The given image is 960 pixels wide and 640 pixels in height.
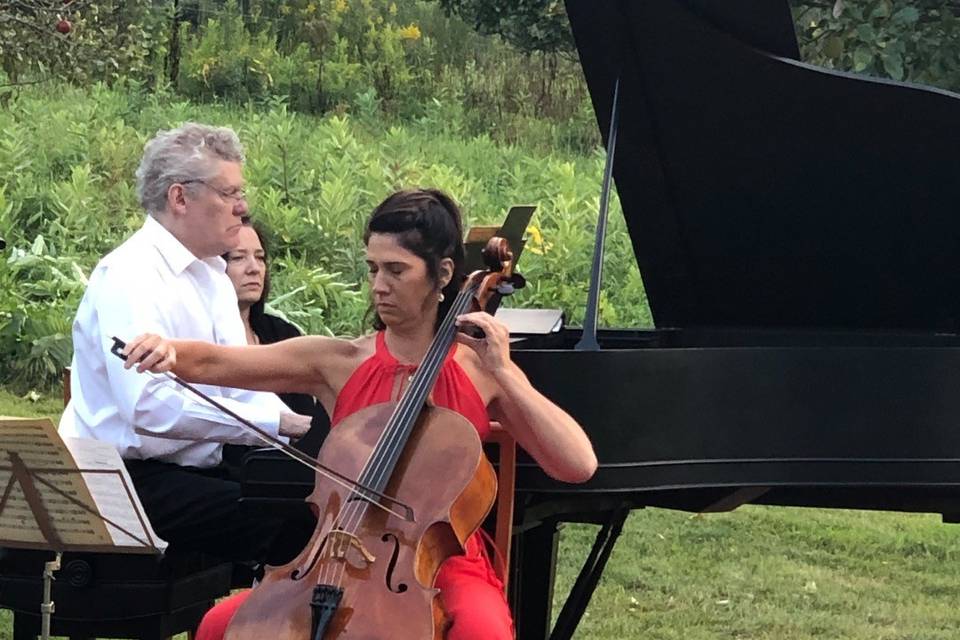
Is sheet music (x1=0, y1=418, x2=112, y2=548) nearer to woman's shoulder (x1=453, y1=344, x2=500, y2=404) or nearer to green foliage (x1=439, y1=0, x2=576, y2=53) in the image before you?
woman's shoulder (x1=453, y1=344, x2=500, y2=404)

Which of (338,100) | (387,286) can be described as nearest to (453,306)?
(387,286)

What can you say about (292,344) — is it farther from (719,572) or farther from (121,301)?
(719,572)

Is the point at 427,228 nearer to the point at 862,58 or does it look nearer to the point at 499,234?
the point at 499,234

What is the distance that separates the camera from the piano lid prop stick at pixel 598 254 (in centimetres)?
343

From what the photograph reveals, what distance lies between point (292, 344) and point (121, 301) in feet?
1.87

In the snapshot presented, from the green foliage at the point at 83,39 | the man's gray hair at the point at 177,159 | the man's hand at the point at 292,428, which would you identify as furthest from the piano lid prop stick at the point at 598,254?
the green foliage at the point at 83,39

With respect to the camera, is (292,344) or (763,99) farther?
(763,99)

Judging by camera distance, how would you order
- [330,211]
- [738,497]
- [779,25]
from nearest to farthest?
[738,497], [779,25], [330,211]

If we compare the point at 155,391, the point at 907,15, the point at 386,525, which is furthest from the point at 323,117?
the point at 386,525

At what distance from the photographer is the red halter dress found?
2766 mm

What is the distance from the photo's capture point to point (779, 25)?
3715 millimetres

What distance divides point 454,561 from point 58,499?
0.78m

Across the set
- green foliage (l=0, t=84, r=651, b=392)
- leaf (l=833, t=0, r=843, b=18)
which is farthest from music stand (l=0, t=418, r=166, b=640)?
green foliage (l=0, t=84, r=651, b=392)

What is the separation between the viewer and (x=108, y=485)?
2982 millimetres
